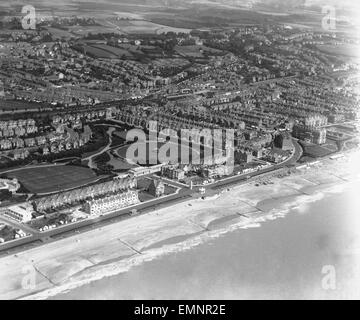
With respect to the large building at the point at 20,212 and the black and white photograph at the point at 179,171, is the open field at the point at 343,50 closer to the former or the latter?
the black and white photograph at the point at 179,171

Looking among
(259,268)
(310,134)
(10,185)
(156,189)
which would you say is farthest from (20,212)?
(310,134)

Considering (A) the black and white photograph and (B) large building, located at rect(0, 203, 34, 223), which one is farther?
(B) large building, located at rect(0, 203, 34, 223)

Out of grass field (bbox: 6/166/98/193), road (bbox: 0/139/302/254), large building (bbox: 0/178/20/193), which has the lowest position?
road (bbox: 0/139/302/254)

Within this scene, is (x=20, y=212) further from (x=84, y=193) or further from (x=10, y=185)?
(x=10, y=185)

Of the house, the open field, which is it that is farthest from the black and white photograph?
the open field

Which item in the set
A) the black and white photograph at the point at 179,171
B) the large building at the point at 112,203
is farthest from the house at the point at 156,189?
the large building at the point at 112,203

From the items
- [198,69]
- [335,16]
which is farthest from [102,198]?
[335,16]

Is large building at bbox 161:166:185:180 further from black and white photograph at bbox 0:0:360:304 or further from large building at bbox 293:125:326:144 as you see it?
large building at bbox 293:125:326:144
